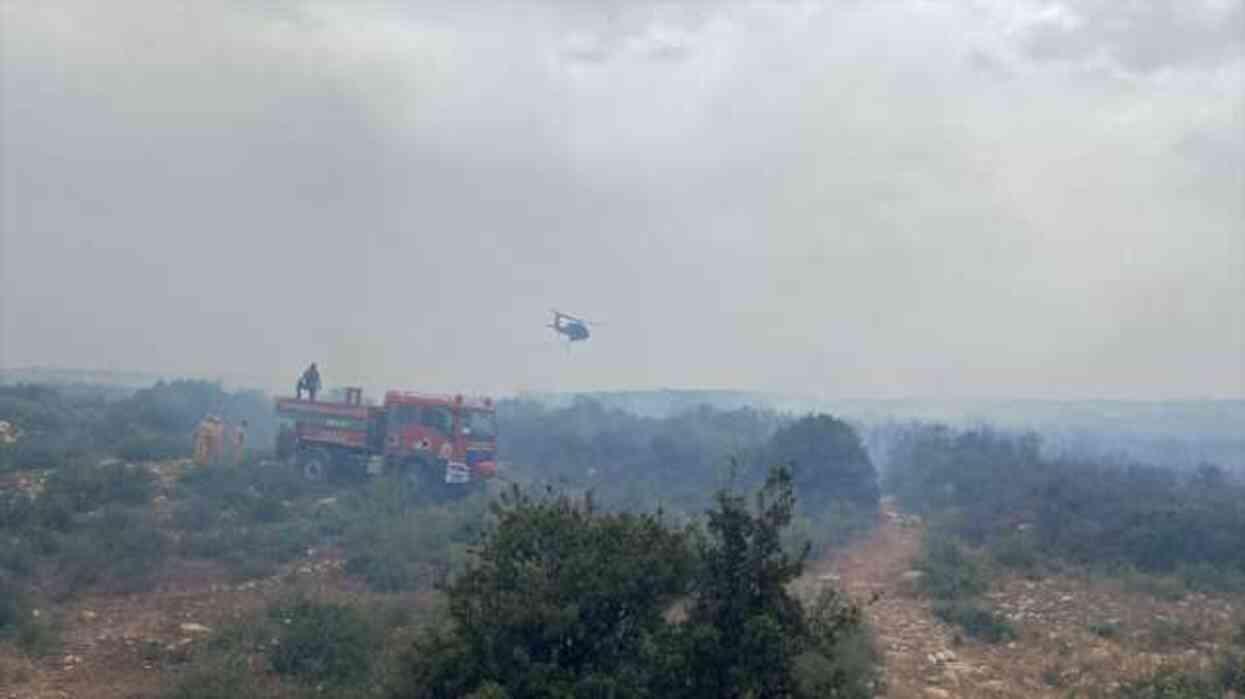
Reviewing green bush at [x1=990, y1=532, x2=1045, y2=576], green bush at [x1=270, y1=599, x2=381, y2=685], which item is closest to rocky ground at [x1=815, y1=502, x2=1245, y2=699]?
green bush at [x1=990, y1=532, x2=1045, y2=576]

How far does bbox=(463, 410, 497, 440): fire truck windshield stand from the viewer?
2525 centimetres

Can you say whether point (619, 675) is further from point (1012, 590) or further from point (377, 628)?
point (1012, 590)

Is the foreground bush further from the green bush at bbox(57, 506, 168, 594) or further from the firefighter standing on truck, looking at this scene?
the firefighter standing on truck

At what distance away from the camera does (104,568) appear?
15.3 m

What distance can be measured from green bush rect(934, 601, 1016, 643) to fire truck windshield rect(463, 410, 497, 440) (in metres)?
12.4

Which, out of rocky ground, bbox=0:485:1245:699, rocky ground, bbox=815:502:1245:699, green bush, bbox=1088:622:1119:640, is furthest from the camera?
green bush, bbox=1088:622:1119:640

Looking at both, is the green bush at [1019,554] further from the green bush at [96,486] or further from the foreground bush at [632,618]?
the green bush at [96,486]

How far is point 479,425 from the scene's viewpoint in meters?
25.7

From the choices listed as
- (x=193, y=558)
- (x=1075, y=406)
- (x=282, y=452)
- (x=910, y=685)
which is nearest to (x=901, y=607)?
(x=910, y=685)

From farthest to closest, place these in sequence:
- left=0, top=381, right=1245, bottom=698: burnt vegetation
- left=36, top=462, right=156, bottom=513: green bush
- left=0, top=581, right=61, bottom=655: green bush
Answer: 1. left=36, top=462, right=156, bottom=513: green bush
2. left=0, top=581, right=61, bottom=655: green bush
3. left=0, top=381, right=1245, bottom=698: burnt vegetation

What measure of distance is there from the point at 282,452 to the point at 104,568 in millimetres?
10251

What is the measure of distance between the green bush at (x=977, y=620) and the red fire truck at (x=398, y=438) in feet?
Answer: 40.5


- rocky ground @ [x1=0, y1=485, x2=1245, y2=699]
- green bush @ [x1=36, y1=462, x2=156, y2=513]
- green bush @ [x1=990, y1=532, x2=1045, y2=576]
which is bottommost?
rocky ground @ [x1=0, y1=485, x2=1245, y2=699]

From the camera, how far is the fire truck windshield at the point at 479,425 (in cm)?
2525
